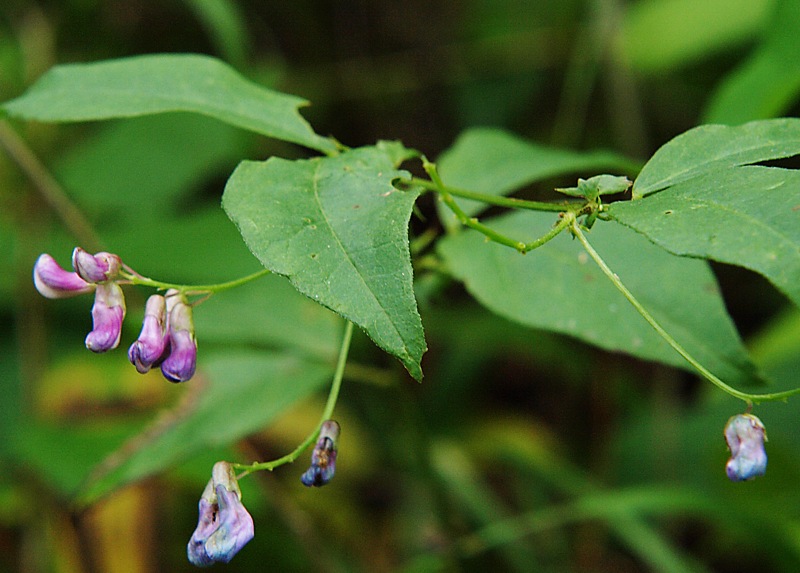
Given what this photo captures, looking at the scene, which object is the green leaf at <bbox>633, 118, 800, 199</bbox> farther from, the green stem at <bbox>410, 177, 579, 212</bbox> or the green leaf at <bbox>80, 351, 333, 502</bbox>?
the green leaf at <bbox>80, 351, 333, 502</bbox>

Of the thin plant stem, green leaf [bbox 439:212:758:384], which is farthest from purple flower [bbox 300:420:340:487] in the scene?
the thin plant stem

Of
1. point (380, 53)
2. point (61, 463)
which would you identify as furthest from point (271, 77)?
point (61, 463)

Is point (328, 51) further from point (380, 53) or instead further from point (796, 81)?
point (796, 81)

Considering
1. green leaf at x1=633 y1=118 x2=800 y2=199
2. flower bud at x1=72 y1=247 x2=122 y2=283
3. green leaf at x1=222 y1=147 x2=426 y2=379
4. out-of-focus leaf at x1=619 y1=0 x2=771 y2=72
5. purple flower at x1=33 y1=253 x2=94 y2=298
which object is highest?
out-of-focus leaf at x1=619 y1=0 x2=771 y2=72

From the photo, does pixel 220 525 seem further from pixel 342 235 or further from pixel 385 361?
pixel 385 361

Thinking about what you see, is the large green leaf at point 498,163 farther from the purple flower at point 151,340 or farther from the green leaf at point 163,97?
the purple flower at point 151,340
